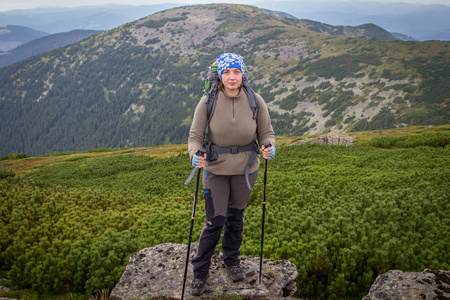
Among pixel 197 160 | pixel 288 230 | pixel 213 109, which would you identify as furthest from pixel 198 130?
pixel 288 230

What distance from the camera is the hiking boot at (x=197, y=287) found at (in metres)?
5.23

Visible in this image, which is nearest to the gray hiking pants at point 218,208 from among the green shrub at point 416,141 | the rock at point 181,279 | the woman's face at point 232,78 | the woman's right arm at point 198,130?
the rock at point 181,279

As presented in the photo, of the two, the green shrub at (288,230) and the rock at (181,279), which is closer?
the rock at (181,279)

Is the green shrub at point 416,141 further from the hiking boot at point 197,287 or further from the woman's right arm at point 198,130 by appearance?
the hiking boot at point 197,287

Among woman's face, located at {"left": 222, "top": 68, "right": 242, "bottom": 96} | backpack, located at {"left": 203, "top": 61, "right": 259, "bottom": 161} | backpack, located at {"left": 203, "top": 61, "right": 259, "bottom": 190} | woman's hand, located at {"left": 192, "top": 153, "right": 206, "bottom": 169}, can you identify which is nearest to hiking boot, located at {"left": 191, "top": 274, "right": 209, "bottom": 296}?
backpack, located at {"left": 203, "top": 61, "right": 259, "bottom": 190}

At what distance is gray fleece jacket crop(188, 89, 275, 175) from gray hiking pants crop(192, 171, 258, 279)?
0.68 feet

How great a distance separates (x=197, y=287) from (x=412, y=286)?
374 cm

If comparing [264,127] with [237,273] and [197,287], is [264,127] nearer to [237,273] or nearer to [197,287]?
[237,273]

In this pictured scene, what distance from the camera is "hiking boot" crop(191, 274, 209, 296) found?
5230 millimetres

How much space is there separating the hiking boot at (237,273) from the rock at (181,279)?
0.30 feet

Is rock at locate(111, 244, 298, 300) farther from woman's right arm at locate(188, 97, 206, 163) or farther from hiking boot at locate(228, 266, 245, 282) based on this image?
woman's right arm at locate(188, 97, 206, 163)

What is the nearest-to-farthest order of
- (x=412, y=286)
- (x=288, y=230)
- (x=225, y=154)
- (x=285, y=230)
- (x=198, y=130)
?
1. (x=412, y=286)
2. (x=225, y=154)
3. (x=198, y=130)
4. (x=288, y=230)
5. (x=285, y=230)

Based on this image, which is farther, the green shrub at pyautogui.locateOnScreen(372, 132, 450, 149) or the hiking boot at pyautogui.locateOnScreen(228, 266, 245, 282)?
the green shrub at pyautogui.locateOnScreen(372, 132, 450, 149)

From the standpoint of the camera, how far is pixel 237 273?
5539 mm
